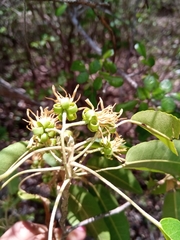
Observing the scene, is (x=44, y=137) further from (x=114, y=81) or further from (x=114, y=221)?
(x=114, y=81)

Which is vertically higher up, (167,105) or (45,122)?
(167,105)

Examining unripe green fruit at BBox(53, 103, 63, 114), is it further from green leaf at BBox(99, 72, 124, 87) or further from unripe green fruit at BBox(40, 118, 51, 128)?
green leaf at BBox(99, 72, 124, 87)

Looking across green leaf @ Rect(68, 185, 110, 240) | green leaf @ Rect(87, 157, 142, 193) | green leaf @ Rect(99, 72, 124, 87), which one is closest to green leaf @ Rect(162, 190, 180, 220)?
green leaf @ Rect(87, 157, 142, 193)

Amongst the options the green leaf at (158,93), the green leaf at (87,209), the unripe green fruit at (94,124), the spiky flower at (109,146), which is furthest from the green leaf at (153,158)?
the green leaf at (158,93)

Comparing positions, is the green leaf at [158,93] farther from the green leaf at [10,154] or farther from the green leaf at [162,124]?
the green leaf at [10,154]

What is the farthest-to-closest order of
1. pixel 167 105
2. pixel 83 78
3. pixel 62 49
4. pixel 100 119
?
pixel 62 49 → pixel 83 78 → pixel 167 105 → pixel 100 119

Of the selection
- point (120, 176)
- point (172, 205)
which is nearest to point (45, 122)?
point (120, 176)
